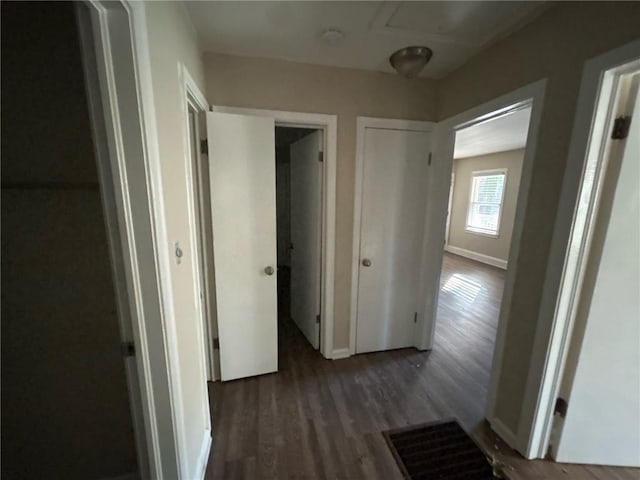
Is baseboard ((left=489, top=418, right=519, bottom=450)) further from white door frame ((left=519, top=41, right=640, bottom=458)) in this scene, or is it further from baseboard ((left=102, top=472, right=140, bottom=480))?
baseboard ((left=102, top=472, right=140, bottom=480))

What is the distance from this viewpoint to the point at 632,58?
3.43ft

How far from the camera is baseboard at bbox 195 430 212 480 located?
135cm

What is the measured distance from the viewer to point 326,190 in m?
2.15

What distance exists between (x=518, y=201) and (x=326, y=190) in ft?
4.09

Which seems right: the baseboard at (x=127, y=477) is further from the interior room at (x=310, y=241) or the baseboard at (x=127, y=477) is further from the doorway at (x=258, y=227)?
the doorway at (x=258, y=227)

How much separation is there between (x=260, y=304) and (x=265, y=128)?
4.22ft

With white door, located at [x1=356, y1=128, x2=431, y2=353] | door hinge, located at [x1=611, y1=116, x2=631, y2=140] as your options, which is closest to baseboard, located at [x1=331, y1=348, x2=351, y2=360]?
white door, located at [x1=356, y1=128, x2=431, y2=353]

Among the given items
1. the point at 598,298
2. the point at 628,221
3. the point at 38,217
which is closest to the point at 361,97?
the point at 628,221

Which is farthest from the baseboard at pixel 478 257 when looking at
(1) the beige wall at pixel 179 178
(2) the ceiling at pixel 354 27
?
(1) the beige wall at pixel 179 178

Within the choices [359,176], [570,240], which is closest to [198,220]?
[359,176]

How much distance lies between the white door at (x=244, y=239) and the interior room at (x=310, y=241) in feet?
0.05

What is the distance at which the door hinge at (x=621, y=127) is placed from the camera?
1148mm

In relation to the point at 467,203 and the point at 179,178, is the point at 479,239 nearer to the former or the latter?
the point at 467,203

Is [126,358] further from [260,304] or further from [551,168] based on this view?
[551,168]
